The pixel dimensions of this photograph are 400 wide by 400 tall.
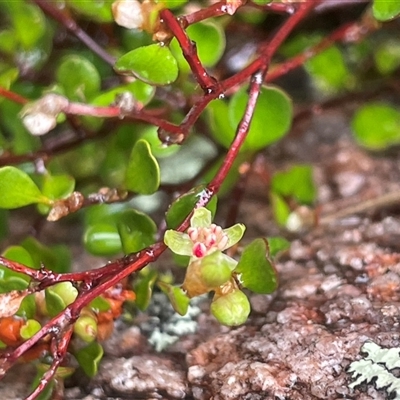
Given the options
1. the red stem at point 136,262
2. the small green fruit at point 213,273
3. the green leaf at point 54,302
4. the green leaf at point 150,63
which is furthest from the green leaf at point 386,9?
the green leaf at point 54,302

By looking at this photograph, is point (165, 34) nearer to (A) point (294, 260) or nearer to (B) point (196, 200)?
(B) point (196, 200)

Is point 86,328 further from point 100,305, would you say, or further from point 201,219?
point 201,219

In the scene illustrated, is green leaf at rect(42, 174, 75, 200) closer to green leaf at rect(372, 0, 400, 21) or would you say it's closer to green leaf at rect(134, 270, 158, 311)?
green leaf at rect(134, 270, 158, 311)

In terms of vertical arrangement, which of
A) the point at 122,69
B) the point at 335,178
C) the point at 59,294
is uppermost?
the point at 122,69

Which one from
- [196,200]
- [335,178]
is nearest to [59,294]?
[196,200]

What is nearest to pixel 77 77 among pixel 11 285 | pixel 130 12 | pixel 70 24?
pixel 70 24

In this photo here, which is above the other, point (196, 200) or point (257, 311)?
point (196, 200)

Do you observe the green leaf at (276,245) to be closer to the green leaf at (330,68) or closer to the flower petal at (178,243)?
the flower petal at (178,243)
